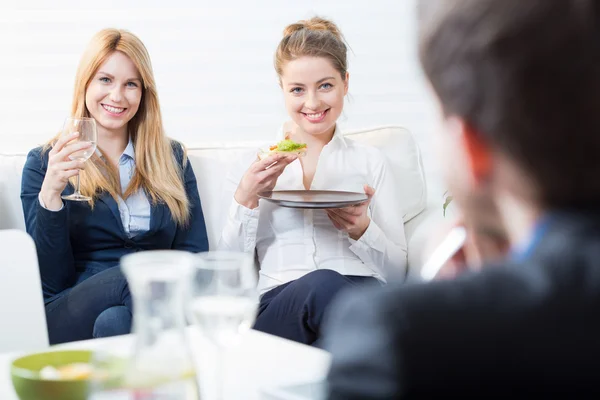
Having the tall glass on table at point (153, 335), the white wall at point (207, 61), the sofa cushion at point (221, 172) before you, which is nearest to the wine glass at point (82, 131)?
the sofa cushion at point (221, 172)

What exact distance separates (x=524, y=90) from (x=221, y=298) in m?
0.63

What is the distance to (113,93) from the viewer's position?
2.93 m

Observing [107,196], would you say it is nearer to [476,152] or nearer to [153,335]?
[153,335]

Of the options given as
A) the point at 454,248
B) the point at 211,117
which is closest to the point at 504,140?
the point at 454,248

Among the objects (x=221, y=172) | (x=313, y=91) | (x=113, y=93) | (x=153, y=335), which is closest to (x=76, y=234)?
(x=113, y=93)

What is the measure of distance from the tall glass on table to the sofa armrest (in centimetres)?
207

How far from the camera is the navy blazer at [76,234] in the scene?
107 inches

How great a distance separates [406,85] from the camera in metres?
4.54

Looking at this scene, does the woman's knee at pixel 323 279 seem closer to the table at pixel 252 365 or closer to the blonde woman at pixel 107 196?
the blonde woman at pixel 107 196

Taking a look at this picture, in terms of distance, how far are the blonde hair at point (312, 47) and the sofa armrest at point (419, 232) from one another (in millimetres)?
658

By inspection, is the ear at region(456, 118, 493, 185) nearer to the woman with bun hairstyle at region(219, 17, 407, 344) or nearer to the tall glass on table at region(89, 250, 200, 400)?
the tall glass on table at region(89, 250, 200, 400)

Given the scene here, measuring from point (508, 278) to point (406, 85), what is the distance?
13.3 ft

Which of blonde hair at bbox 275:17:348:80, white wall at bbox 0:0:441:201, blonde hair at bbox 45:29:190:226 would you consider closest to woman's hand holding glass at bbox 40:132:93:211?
blonde hair at bbox 45:29:190:226

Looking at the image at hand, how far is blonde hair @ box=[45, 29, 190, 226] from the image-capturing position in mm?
2936
